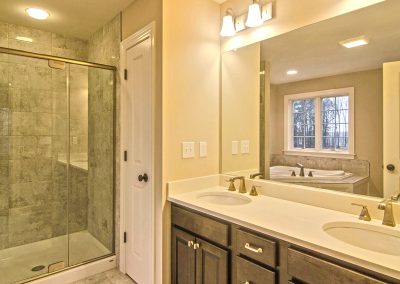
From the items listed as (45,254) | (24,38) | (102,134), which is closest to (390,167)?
(102,134)

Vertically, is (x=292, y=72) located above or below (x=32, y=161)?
above

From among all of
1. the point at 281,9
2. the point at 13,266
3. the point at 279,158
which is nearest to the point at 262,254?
the point at 279,158

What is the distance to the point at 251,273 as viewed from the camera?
4.37 ft

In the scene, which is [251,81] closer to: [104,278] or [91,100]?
[91,100]

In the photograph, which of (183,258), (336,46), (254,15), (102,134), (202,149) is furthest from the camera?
(102,134)

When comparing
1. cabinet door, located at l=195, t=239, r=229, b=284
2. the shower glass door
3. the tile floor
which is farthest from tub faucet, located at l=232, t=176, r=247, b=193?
the shower glass door

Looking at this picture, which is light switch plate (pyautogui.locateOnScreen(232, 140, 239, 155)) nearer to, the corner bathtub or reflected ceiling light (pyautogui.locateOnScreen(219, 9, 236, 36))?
the corner bathtub

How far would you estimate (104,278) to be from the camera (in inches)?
92.6

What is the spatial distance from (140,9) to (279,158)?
5.49ft

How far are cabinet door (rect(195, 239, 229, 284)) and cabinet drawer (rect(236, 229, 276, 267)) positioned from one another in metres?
0.15

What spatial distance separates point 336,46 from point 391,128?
61 centimetres

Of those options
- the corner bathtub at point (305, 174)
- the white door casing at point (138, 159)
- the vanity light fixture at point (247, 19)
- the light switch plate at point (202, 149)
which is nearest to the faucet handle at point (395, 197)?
the corner bathtub at point (305, 174)

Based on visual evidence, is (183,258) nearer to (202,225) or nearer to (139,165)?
(202,225)

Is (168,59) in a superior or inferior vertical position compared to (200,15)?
inferior
